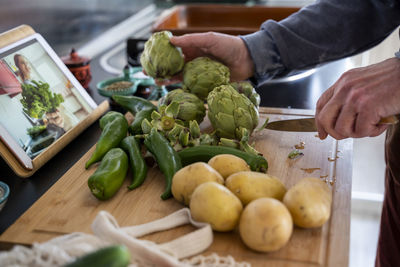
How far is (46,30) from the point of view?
1664mm

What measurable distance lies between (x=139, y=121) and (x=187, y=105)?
0.12 metres

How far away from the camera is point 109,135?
1.03 m

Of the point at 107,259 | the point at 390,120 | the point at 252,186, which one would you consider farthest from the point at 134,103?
the point at 107,259

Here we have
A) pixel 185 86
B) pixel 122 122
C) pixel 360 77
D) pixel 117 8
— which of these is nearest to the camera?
pixel 360 77

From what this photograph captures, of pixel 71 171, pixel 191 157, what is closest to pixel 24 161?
pixel 71 171

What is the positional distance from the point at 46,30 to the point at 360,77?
1201 mm

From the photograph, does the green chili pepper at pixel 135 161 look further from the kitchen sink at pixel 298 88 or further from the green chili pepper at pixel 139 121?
the kitchen sink at pixel 298 88

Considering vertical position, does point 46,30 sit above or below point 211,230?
above

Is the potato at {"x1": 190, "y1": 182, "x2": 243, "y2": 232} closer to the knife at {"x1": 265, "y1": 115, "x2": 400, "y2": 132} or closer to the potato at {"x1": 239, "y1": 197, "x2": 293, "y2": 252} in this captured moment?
the potato at {"x1": 239, "y1": 197, "x2": 293, "y2": 252}

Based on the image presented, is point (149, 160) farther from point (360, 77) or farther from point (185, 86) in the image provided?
point (360, 77)

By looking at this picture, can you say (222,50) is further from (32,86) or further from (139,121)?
(32,86)

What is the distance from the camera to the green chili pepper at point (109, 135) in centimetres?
99

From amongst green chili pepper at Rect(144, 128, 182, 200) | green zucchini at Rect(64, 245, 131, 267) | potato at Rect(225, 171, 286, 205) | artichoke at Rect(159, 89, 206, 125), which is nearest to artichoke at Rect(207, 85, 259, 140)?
artichoke at Rect(159, 89, 206, 125)

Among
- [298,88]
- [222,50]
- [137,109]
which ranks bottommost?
[298,88]
